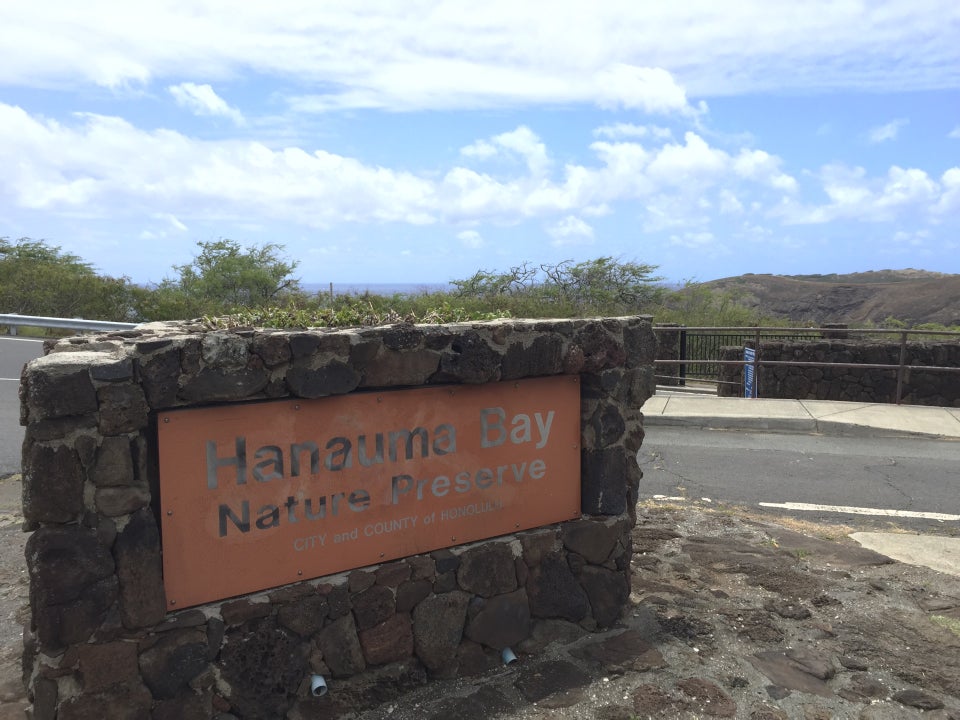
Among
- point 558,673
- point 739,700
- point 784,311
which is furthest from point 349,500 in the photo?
point 784,311

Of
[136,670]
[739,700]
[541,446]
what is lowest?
[739,700]

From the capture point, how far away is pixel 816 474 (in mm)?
7988

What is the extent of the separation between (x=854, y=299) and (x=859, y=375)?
168ft

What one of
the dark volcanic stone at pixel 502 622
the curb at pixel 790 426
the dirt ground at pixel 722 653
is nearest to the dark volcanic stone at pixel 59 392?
the dirt ground at pixel 722 653

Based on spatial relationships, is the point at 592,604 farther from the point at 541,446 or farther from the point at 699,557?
the point at 699,557

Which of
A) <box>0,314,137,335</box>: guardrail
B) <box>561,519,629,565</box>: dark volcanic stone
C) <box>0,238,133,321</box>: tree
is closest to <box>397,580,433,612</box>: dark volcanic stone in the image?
<box>561,519,629,565</box>: dark volcanic stone

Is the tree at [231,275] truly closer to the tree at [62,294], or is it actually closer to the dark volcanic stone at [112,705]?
the tree at [62,294]

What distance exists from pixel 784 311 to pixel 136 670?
5924cm

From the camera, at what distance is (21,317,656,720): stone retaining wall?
2.90 metres

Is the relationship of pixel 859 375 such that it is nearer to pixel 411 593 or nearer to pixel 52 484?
pixel 411 593

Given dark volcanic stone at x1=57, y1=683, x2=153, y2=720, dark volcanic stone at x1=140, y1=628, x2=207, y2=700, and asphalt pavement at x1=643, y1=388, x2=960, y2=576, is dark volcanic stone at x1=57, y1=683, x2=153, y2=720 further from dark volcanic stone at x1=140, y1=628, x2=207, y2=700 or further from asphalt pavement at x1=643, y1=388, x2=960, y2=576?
asphalt pavement at x1=643, y1=388, x2=960, y2=576

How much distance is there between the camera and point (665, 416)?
10461mm

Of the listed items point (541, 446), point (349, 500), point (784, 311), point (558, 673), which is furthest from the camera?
point (784, 311)

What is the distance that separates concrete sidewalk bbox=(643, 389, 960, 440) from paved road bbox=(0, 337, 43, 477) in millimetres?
7395
